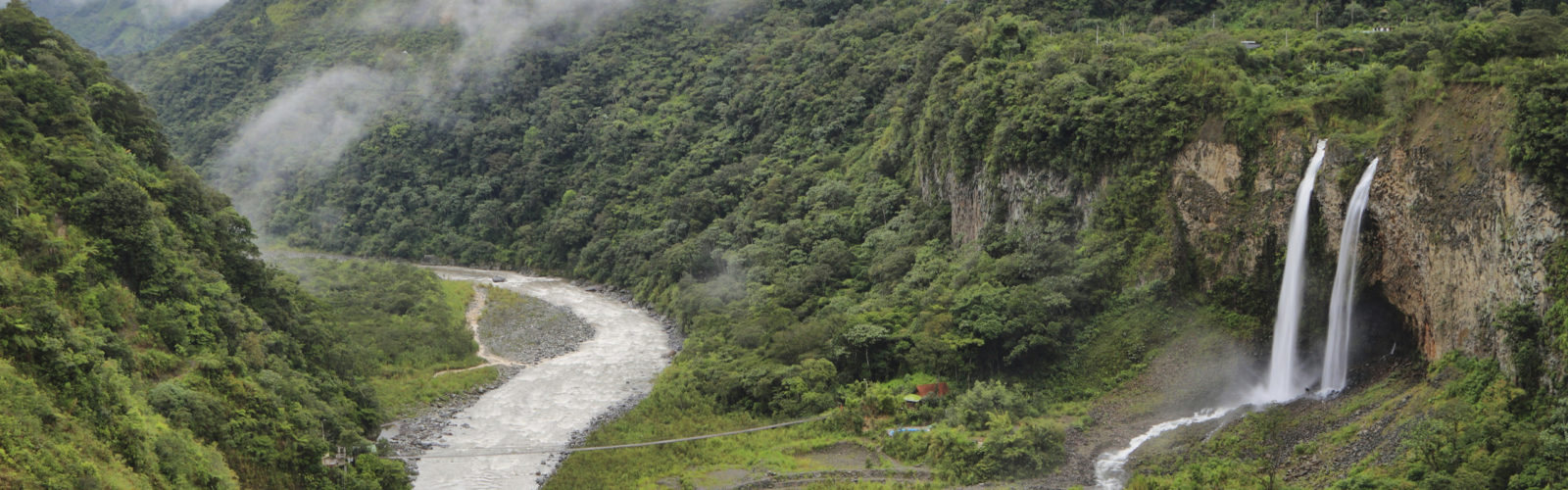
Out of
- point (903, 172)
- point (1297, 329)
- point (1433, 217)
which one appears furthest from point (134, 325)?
point (903, 172)

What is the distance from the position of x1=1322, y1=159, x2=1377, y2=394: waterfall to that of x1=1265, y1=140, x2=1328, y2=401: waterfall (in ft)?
3.61

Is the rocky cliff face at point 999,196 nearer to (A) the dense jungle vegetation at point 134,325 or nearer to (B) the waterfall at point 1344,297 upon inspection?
(B) the waterfall at point 1344,297

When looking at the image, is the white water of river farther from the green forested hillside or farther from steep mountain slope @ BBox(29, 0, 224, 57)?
steep mountain slope @ BBox(29, 0, 224, 57)

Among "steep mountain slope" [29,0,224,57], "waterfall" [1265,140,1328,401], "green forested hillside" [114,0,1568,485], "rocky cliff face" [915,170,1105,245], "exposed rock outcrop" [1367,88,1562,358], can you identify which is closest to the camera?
"exposed rock outcrop" [1367,88,1562,358]

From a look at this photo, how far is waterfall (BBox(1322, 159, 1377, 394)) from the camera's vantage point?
32.2 meters

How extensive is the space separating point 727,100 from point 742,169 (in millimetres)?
12294

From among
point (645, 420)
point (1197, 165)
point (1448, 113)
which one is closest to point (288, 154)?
point (645, 420)

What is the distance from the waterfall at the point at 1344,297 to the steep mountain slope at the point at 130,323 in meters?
25.7

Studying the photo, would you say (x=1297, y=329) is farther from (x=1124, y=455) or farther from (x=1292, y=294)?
(x=1124, y=455)

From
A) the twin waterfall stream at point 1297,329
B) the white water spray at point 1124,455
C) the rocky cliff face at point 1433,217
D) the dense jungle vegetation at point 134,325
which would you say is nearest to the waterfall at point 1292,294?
the twin waterfall stream at point 1297,329

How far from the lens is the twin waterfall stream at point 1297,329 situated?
106 feet

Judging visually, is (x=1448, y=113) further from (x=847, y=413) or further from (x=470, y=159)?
(x=470, y=159)

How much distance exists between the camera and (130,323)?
33.3 metres

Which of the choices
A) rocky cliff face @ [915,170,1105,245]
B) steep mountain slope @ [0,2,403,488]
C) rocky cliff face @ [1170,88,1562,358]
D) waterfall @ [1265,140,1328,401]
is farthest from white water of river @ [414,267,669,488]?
rocky cliff face @ [1170,88,1562,358]
